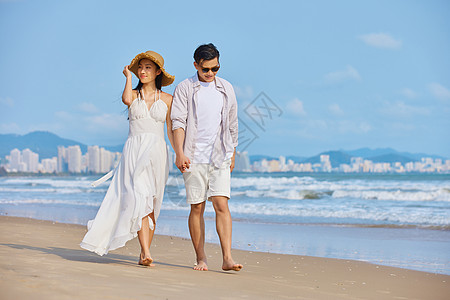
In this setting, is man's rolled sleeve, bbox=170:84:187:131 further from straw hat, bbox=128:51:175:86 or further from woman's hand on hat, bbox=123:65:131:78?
woman's hand on hat, bbox=123:65:131:78

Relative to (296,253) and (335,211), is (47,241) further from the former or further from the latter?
(335,211)

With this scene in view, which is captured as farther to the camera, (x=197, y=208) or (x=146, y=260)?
(x=197, y=208)

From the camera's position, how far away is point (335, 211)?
1369 cm

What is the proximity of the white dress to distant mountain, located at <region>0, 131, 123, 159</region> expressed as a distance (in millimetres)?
45040

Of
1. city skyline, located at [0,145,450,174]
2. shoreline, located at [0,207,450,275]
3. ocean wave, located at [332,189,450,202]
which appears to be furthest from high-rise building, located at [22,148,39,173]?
shoreline, located at [0,207,450,275]

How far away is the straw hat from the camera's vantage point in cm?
432

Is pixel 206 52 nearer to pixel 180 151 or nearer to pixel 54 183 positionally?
pixel 180 151

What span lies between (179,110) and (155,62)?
1.70ft

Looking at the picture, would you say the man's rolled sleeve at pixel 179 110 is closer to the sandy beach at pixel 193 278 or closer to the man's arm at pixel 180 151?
the man's arm at pixel 180 151

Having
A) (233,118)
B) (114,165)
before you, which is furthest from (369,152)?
(233,118)

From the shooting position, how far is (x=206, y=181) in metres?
4.11

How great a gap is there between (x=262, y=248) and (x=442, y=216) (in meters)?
6.59

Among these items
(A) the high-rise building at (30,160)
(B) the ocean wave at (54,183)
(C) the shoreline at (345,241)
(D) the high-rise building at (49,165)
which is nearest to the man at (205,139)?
(C) the shoreline at (345,241)

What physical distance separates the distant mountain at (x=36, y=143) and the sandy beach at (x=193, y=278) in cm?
4414
